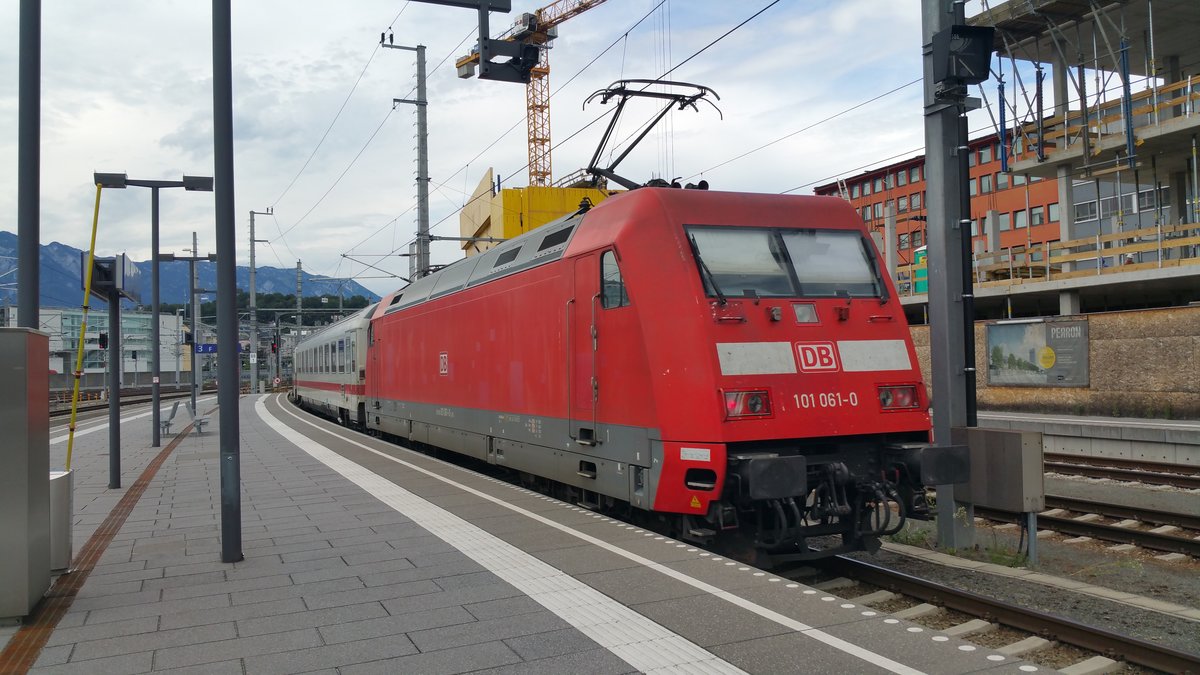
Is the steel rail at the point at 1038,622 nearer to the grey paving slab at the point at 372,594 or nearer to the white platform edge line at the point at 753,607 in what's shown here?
the white platform edge line at the point at 753,607

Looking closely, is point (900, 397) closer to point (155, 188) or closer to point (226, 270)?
point (226, 270)

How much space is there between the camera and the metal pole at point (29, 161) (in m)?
6.74

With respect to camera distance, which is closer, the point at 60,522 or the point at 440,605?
the point at 440,605

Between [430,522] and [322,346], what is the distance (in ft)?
71.4

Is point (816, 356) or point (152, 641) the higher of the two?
point (816, 356)

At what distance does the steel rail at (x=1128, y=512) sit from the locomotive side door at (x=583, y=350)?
605 centimetres

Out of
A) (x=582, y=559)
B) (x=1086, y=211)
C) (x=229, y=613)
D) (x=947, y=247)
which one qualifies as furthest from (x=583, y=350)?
(x=1086, y=211)

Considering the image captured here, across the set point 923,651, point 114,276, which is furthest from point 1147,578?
point 114,276

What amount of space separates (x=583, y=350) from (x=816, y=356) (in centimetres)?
228

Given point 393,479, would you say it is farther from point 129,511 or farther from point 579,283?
point 579,283

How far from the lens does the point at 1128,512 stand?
9719mm

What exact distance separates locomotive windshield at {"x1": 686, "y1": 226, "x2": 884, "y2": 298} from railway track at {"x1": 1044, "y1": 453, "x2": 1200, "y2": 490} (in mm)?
7204

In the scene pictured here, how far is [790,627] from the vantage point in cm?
485

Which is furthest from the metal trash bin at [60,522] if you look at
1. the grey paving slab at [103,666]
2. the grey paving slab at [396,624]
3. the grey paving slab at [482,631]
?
the grey paving slab at [482,631]
